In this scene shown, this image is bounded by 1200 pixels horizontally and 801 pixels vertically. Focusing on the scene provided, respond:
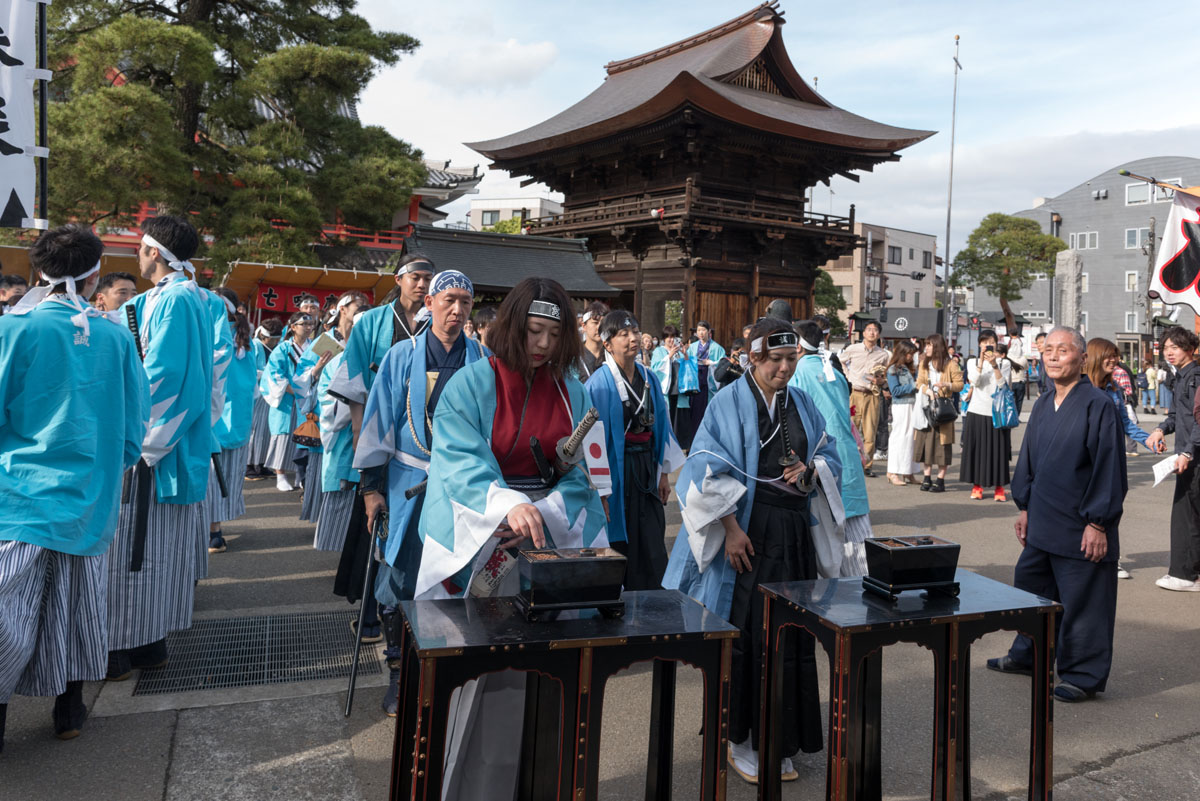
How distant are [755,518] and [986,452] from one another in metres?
7.16

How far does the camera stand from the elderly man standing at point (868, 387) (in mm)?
10477

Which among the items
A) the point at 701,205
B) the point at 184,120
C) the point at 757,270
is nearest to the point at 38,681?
the point at 184,120

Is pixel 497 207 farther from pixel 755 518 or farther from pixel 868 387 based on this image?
pixel 755 518

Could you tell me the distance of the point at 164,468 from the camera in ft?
12.3

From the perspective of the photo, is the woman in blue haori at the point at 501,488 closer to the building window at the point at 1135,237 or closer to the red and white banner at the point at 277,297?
the red and white banner at the point at 277,297

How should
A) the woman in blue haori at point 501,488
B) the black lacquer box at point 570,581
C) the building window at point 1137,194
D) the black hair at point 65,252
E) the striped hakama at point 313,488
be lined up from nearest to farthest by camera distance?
1. the black lacquer box at point 570,581
2. the woman in blue haori at point 501,488
3. the black hair at point 65,252
4. the striped hakama at point 313,488
5. the building window at point 1137,194

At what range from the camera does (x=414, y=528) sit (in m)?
3.36

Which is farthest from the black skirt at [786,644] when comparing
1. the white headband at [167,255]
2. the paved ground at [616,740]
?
the white headband at [167,255]

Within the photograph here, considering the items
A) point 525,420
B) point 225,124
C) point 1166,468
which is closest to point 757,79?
A: point 225,124

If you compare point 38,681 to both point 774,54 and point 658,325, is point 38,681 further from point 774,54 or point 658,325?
point 774,54

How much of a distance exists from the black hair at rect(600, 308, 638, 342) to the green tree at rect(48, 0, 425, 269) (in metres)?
11.8

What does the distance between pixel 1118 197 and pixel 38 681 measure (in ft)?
179

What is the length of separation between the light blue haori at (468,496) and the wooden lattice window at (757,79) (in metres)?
21.8

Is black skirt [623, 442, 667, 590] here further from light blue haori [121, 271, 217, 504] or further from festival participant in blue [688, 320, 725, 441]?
festival participant in blue [688, 320, 725, 441]
